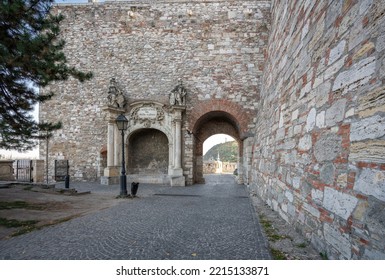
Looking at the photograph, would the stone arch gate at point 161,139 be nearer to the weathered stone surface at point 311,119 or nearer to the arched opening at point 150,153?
the arched opening at point 150,153

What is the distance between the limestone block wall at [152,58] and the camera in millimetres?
10625

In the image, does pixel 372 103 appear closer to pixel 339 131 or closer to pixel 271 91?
pixel 339 131

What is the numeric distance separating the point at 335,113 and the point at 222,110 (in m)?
8.15

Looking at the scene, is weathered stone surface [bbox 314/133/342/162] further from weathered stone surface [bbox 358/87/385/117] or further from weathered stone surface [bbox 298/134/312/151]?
weathered stone surface [bbox 358/87/385/117]

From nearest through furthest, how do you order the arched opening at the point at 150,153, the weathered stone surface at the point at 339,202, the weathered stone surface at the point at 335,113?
1. the weathered stone surface at the point at 339,202
2. the weathered stone surface at the point at 335,113
3. the arched opening at the point at 150,153

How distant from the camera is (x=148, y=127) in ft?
35.7

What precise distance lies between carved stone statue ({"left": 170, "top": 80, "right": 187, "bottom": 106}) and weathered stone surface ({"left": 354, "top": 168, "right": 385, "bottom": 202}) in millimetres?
8963

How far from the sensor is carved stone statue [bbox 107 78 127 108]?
1055 centimetres

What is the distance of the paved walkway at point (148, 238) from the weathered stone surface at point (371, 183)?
4.79 feet

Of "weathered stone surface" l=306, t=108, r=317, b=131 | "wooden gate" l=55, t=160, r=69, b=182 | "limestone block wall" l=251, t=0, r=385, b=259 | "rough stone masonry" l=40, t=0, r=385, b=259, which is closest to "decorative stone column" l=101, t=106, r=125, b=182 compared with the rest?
"rough stone masonry" l=40, t=0, r=385, b=259

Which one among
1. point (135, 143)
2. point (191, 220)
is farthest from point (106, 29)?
point (191, 220)

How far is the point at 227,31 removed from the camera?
35.3 feet

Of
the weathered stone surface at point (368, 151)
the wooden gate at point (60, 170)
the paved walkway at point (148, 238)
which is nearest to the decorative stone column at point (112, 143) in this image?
the wooden gate at point (60, 170)

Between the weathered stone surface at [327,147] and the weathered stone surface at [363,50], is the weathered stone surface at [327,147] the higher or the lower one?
the lower one
